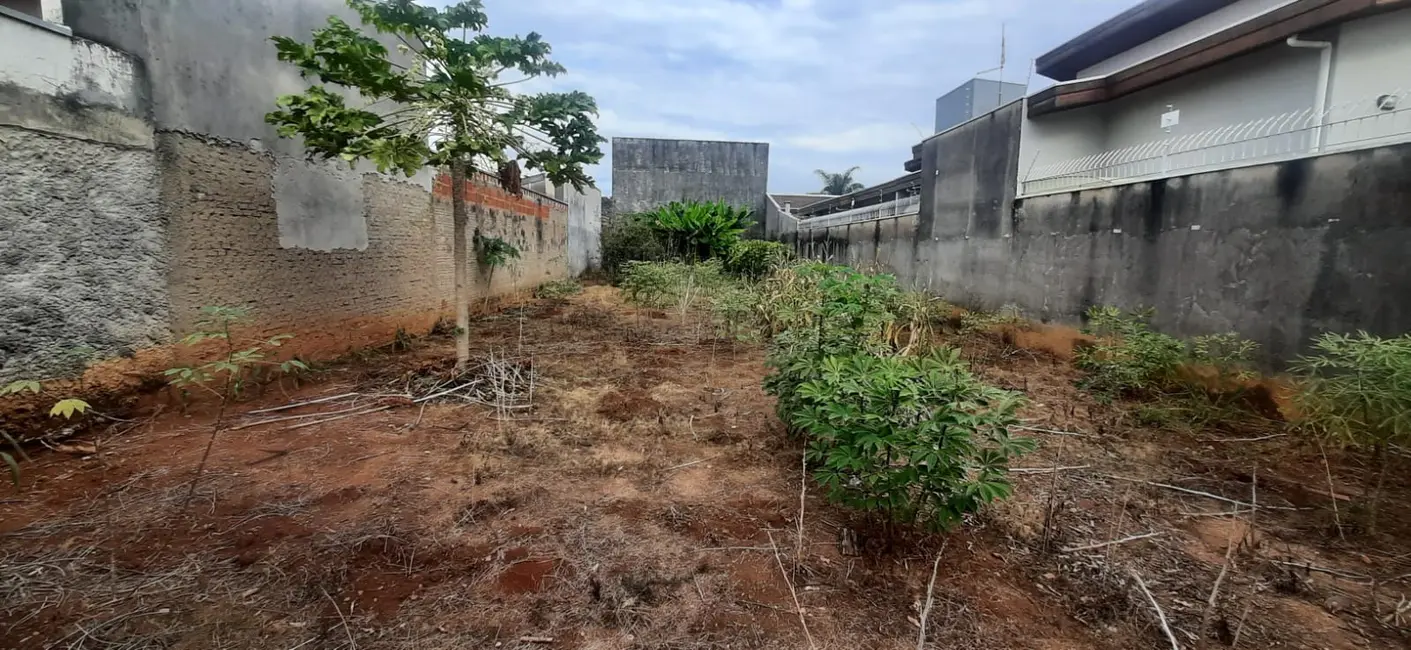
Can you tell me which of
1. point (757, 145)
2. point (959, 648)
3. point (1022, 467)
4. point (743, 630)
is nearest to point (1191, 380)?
point (1022, 467)

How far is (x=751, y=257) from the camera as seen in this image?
38.2 feet

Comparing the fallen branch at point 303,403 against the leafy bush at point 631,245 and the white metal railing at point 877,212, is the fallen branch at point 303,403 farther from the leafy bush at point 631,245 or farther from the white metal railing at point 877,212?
the leafy bush at point 631,245

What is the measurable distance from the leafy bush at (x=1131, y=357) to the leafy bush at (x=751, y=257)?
6251mm

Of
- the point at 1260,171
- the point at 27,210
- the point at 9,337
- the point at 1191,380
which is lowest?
the point at 1191,380

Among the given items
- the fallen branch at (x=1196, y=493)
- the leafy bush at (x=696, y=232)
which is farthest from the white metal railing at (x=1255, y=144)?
the leafy bush at (x=696, y=232)

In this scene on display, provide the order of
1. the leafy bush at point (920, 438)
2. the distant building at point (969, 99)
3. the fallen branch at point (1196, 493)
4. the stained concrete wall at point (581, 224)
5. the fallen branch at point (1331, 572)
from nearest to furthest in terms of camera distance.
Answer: the leafy bush at point (920, 438)
the fallen branch at point (1331, 572)
the fallen branch at point (1196, 493)
the distant building at point (969, 99)
the stained concrete wall at point (581, 224)

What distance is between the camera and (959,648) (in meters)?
1.61

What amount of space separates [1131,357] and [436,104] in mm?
5392

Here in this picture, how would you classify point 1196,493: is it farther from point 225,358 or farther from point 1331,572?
point 225,358

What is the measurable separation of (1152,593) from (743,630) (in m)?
1.43

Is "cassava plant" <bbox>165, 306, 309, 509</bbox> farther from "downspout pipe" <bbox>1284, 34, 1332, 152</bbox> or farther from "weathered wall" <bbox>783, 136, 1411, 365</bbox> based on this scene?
"downspout pipe" <bbox>1284, 34, 1332, 152</bbox>

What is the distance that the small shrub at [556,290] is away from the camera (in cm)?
988

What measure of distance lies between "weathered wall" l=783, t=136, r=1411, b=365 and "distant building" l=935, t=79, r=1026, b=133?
4759mm

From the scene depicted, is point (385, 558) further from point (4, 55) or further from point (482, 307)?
point (482, 307)
